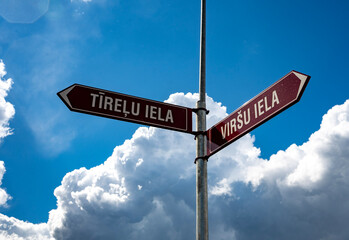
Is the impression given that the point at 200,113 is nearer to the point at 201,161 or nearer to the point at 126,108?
the point at 201,161

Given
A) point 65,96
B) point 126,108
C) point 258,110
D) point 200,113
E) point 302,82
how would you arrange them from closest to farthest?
point 302,82, point 258,110, point 65,96, point 126,108, point 200,113

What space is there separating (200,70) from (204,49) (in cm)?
49

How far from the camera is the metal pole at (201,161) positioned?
484cm

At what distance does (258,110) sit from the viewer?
493 cm

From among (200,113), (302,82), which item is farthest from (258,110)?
(200,113)

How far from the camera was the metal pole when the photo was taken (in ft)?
15.9

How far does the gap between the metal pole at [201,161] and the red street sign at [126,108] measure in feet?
0.62

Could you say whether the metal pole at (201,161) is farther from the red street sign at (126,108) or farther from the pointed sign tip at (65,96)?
the pointed sign tip at (65,96)

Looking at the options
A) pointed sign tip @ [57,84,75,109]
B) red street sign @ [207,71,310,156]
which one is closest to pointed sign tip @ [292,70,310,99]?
red street sign @ [207,71,310,156]

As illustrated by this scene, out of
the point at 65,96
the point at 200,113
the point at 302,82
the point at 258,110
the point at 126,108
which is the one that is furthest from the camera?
the point at 200,113

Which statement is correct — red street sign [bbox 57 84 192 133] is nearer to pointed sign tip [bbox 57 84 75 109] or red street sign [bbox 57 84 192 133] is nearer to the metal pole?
pointed sign tip [bbox 57 84 75 109]

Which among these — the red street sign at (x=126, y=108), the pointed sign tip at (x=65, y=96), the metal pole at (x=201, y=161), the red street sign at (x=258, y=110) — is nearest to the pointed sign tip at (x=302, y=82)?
A: the red street sign at (x=258, y=110)

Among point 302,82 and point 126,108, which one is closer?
point 302,82

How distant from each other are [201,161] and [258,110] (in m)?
1.11
